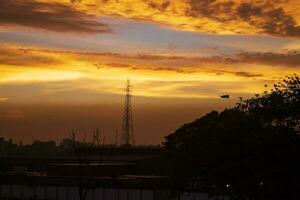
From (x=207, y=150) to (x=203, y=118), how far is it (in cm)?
494

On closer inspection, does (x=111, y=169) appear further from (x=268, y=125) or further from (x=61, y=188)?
(x=268, y=125)

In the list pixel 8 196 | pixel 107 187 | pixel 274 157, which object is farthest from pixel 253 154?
pixel 8 196

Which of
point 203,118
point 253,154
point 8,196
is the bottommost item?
point 8,196

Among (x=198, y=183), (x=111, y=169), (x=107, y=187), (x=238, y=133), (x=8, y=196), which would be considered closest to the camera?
(x=238, y=133)

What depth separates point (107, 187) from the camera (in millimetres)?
69500

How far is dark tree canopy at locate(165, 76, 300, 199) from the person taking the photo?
40.5m

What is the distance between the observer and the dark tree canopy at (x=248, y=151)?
133 feet

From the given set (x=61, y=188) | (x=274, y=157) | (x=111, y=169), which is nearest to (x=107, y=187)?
(x=61, y=188)

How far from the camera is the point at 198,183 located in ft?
153

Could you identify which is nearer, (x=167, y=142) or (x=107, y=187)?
(x=167, y=142)

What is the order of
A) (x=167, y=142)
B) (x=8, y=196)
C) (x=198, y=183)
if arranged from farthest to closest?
(x=8, y=196)
(x=167, y=142)
(x=198, y=183)

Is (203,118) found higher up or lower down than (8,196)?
higher up

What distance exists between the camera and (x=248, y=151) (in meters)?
41.8

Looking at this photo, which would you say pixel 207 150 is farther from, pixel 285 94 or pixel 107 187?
pixel 107 187
